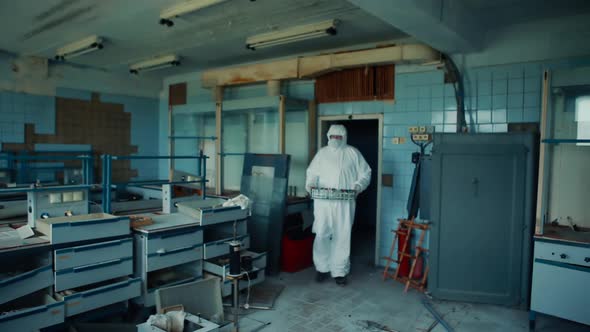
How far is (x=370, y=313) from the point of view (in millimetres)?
3480

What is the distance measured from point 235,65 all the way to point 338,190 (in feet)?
9.44

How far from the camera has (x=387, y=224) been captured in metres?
4.72

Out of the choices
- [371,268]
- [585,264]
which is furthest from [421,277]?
[585,264]

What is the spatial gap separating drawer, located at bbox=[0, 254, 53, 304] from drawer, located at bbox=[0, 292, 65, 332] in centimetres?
10

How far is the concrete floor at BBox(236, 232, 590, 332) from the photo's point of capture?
3225 mm

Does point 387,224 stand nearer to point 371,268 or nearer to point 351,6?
point 371,268

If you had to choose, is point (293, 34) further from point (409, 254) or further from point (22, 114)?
point (22, 114)

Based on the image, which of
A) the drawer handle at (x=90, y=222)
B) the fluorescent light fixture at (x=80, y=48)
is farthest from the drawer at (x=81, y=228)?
the fluorescent light fixture at (x=80, y=48)

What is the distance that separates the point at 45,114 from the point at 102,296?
13.6 ft

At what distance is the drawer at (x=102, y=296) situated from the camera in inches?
105

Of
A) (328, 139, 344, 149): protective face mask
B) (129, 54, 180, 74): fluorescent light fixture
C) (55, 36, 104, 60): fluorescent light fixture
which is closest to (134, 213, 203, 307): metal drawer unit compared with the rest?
(328, 139, 344, 149): protective face mask

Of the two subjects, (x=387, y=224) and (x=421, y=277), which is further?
(x=387, y=224)

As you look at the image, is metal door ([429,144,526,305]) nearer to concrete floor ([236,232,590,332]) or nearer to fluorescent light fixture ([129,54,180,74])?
concrete floor ([236,232,590,332])

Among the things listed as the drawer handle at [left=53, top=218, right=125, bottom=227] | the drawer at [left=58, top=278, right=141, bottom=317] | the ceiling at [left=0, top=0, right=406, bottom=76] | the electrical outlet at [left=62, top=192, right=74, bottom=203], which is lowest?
the drawer at [left=58, top=278, right=141, bottom=317]
